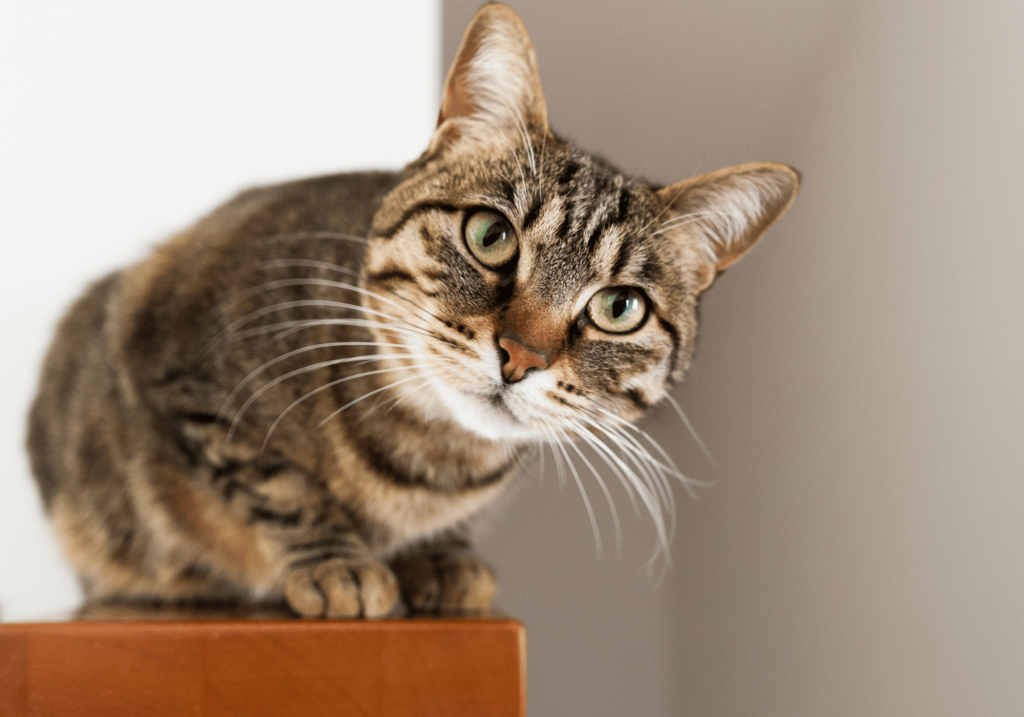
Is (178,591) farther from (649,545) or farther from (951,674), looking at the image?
(951,674)

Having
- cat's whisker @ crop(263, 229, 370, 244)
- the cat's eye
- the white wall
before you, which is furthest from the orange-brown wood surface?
the white wall

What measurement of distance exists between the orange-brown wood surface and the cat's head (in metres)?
0.22

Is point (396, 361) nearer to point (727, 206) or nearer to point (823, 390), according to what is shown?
point (727, 206)

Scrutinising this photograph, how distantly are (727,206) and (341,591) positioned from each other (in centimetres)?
54

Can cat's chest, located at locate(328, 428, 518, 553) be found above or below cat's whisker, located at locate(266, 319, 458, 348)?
below

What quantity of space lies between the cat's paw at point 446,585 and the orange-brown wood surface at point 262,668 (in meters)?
0.24

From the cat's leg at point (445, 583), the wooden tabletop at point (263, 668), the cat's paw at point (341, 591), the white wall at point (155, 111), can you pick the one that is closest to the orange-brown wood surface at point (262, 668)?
the wooden tabletop at point (263, 668)

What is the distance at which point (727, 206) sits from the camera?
2.50ft

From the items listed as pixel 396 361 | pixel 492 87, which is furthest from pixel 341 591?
pixel 492 87

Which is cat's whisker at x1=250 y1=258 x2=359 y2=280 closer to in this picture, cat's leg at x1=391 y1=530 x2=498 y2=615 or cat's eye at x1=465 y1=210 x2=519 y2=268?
cat's eye at x1=465 y1=210 x2=519 y2=268

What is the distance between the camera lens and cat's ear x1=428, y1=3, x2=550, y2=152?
2.36 ft

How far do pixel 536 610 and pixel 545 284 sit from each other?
0.58m

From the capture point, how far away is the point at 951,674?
65 centimetres

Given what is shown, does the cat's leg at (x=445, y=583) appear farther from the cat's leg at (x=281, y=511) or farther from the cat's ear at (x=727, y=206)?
the cat's ear at (x=727, y=206)
